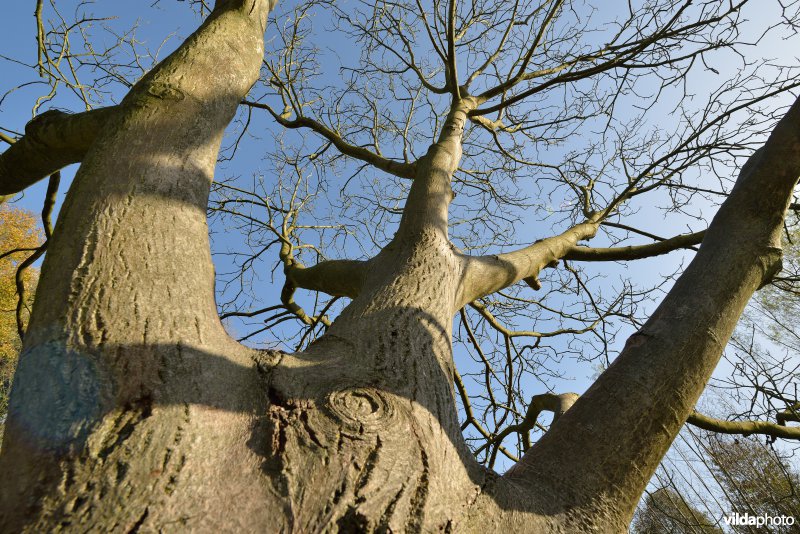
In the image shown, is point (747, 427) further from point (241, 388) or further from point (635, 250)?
point (241, 388)

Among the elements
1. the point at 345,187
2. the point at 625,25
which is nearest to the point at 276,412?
the point at 625,25

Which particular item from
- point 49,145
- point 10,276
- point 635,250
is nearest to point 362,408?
point 49,145

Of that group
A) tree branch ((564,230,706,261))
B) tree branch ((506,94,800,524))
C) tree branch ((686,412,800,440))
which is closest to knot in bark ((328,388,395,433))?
tree branch ((506,94,800,524))

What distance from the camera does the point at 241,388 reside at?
1095mm

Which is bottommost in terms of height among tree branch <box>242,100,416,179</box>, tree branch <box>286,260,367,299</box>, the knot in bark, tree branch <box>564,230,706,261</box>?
the knot in bark

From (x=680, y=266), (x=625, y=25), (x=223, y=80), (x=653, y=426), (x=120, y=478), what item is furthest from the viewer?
(x=680, y=266)

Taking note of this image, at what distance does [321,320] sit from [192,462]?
10.2 ft

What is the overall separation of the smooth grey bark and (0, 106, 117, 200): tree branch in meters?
0.48

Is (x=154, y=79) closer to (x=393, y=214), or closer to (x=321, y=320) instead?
A: (x=321, y=320)

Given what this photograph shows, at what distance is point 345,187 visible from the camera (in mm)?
4801

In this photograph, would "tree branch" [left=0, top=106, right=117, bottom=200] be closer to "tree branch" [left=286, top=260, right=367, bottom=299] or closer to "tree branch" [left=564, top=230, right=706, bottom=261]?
"tree branch" [left=286, top=260, right=367, bottom=299]

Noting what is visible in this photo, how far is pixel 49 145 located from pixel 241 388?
153 centimetres

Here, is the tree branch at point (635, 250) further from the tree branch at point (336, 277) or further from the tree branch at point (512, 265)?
the tree branch at point (336, 277)

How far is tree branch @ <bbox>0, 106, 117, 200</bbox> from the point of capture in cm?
177
